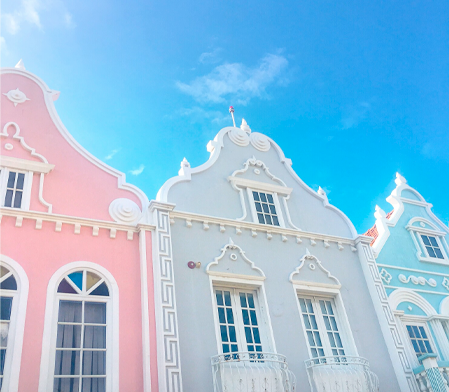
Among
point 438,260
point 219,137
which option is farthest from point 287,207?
point 438,260

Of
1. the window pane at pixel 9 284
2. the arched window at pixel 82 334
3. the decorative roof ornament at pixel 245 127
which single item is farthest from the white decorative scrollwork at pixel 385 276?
the window pane at pixel 9 284

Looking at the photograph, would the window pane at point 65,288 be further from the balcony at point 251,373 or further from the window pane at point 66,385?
the balcony at point 251,373

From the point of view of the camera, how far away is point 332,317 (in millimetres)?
11680

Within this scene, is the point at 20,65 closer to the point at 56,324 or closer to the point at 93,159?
the point at 93,159

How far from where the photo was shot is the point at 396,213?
15.5 meters

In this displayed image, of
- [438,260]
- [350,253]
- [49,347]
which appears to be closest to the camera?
[49,347]

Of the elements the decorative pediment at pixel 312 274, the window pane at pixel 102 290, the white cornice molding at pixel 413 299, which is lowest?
the window pane at pixel 102 290

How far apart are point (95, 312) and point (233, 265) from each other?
10.9 feet

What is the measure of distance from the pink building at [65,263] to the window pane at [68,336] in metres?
0.02

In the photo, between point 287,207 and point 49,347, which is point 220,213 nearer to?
point 287,207

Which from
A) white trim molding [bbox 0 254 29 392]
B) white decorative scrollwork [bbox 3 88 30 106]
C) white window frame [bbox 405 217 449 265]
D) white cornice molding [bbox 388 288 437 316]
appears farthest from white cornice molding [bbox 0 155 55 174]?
white window frame [bbox 405 217 449 265]

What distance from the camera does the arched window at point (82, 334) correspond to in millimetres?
8297

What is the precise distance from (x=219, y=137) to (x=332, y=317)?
18.8 ft

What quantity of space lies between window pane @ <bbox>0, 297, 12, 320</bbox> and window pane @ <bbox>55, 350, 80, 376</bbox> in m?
1.08
